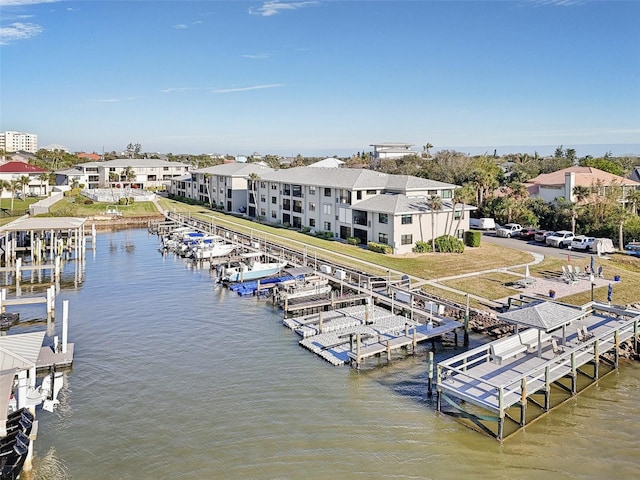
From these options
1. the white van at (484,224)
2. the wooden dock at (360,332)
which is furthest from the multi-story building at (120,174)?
the wooden dock at (360,332)

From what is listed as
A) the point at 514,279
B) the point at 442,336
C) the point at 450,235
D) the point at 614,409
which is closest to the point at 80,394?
the point at 442,336

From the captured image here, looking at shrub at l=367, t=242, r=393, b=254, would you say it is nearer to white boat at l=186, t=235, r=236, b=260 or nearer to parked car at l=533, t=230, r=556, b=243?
white boat at l=186, t=235, r=236, b=260

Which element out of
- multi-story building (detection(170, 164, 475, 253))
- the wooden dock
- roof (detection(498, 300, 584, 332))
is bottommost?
the wooden dock

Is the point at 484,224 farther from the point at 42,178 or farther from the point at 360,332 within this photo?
the point at 42,178

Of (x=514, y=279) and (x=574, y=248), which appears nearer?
(x=514, y=279)

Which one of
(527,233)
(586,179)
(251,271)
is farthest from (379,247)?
(586,179)

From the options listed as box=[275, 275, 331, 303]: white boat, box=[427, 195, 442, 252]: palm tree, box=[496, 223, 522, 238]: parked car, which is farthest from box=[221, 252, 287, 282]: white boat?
box=[496, 223, 522, 238]: parked car

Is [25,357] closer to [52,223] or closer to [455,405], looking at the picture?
[455,405]

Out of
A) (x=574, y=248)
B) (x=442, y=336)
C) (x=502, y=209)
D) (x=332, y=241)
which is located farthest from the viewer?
(x=502, y=209)
